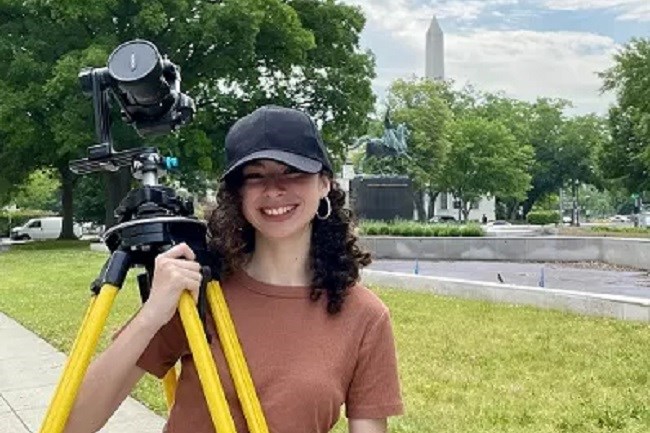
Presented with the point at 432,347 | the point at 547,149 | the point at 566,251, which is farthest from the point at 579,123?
the point at 432,347

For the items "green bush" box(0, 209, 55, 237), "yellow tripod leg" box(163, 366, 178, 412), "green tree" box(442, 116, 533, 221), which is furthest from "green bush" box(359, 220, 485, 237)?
"green bush" box(0, 209, 55, 237)

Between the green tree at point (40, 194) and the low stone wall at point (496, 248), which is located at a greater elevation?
the green tree at point (40, 194)

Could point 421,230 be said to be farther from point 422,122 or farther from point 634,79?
point 422,122

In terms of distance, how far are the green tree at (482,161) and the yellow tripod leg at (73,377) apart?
46.0m

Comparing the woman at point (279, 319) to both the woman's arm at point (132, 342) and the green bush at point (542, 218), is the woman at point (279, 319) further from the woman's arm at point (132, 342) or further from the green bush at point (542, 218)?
the green bush at point (542, 218)

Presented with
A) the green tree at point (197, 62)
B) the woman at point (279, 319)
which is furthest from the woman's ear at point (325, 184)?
the green tree at point (197, 62)

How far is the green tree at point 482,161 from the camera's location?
47750mm

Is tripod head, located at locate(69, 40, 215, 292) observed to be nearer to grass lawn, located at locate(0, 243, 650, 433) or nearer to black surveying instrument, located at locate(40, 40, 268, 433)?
black surveying instrument, located at locate(40, 40, 268, 433)

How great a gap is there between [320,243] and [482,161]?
47722 mm

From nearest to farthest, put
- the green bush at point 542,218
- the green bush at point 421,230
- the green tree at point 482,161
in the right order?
the green bush at point 421,230, the green tree at point 482,161, the green bush at point 542,218

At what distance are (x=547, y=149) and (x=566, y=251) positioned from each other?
133 feet

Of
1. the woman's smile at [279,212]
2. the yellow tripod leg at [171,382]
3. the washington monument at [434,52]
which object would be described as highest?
the washington monument at [434,52]

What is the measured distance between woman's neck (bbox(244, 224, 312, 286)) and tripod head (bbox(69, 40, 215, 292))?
0.36ft

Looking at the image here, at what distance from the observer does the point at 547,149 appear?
192ft
